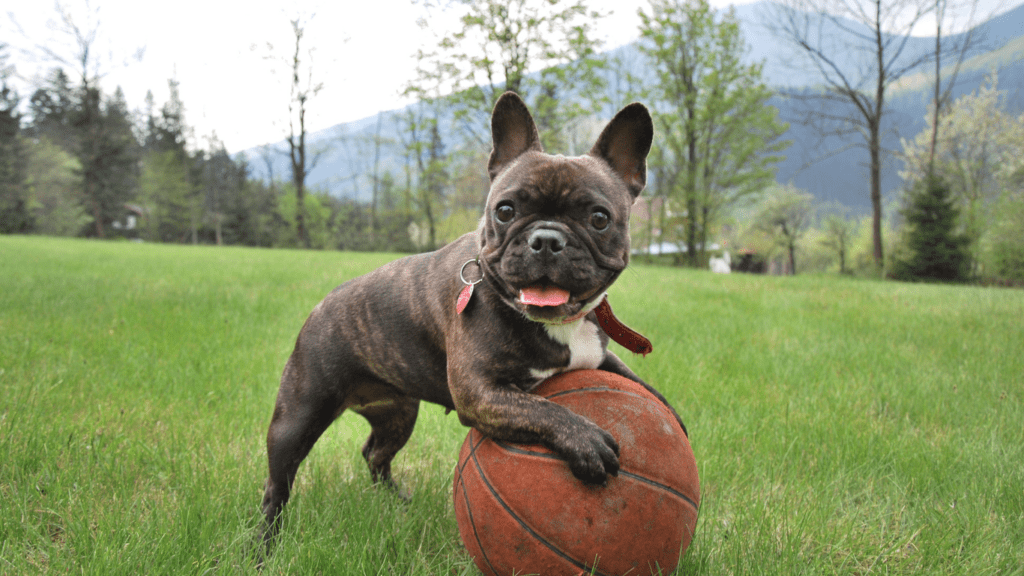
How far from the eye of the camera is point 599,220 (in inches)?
94.4

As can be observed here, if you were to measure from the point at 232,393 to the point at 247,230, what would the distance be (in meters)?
61.3

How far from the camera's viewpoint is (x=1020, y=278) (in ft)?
90.0

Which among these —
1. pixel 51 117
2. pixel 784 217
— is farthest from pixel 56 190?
pixel 784 217

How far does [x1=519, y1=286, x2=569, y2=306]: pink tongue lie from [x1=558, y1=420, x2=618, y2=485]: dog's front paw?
508mm

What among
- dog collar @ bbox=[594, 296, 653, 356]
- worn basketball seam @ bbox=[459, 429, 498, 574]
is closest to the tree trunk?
dog collar @ bbox=[594, 296, 653, 356]

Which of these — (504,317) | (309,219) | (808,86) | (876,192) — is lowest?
(504,317)

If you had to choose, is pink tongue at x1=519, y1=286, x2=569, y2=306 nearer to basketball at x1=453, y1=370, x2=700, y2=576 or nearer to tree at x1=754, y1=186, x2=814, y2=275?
basketball at x1=453, y1=370, x2=700, y2=576

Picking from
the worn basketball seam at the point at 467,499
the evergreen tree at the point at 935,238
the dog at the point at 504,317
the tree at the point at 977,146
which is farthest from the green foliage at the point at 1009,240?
the worn basketball seam at the point at 467,499

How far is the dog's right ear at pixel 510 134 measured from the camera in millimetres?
2699

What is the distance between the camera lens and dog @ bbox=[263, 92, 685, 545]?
2176 mm

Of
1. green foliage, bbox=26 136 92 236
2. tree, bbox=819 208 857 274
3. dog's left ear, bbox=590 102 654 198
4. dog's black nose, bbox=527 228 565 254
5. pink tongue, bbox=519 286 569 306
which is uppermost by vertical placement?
green foliage, bbox=26 136 92 236

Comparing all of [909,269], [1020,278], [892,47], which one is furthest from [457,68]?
[1020,278]

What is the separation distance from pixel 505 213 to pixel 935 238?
33.2 m

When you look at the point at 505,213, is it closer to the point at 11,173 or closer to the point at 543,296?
the point at 543,296
